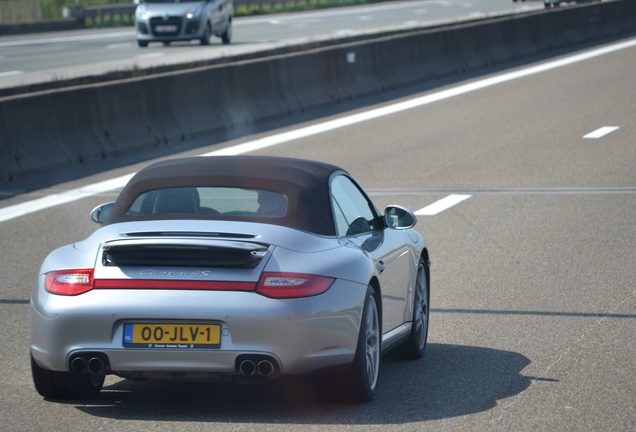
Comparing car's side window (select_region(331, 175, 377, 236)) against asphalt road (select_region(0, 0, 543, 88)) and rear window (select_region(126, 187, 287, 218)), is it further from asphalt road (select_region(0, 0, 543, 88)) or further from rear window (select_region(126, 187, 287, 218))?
asphalt road (select_region(0, 0, 543, 88))

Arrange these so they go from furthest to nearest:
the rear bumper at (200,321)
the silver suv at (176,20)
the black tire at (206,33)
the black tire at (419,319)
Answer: the black tire at (206,33) → the silver suv at (176,20) → the black tire at (419,319) → the rear bumper at (200,321)

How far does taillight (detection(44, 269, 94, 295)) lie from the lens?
640 centimetres

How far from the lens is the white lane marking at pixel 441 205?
14.5m

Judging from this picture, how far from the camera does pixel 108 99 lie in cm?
1903

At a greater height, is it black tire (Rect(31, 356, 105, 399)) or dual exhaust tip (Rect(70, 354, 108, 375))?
dual exhaust tip (Rect(70, 354, 108, 375))

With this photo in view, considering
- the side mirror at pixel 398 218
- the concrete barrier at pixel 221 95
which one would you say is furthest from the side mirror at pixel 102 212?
the concrete barrier at pixel 221 95

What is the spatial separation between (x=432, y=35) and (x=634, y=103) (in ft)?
20.6

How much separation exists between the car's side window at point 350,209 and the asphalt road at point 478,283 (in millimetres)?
861

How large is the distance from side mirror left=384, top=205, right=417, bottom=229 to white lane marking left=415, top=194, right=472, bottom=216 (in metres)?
6.61

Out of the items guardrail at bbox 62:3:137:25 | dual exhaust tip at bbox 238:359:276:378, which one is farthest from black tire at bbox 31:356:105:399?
guardrail at bbox 62:3:137:25

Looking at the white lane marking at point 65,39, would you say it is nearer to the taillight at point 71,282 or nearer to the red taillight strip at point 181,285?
the taillight at point 71,282

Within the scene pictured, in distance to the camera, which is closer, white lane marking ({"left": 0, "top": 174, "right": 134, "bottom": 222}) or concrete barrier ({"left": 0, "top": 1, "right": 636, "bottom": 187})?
white lane marking ({"left": 0, "top": 174, "right": 134, "bottom": 222})

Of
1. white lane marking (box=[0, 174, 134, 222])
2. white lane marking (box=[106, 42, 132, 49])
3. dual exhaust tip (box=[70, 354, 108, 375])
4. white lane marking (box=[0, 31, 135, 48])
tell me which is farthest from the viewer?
white lane marking (box=[0, 31, 135, 48])

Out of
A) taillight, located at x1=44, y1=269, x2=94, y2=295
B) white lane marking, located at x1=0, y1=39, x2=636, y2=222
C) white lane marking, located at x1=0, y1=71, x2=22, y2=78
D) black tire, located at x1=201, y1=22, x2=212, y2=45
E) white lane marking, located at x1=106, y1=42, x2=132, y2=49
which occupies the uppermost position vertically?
taillight, located at x1=44, y1=269, x2=94, y2=295
